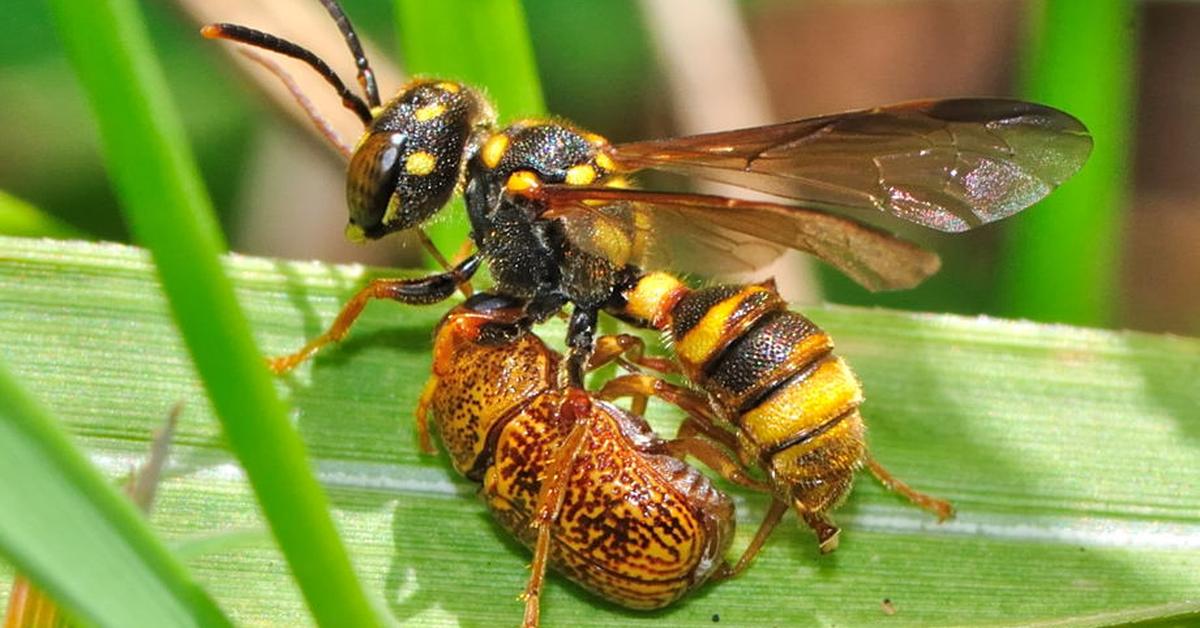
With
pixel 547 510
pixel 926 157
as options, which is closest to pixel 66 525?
pixel 547 510

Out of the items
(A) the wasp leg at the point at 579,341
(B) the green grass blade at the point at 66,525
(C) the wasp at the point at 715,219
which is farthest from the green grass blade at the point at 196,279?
(A) the wasp leg at the point at 579,341

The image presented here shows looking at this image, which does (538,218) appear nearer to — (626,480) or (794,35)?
(626,480)

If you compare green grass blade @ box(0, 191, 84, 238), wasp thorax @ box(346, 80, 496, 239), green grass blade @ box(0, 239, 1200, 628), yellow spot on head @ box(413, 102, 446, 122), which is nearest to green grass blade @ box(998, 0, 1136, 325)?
green grass blade @ box(0, 239, 1200, 628)

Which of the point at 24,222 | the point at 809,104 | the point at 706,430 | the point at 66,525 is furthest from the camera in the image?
the point at 809,104

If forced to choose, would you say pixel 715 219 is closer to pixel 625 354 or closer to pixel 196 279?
pixel 625 354

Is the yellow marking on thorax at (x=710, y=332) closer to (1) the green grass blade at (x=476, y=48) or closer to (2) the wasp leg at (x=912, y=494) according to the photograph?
(2) the wasp leg at (x=912, y=494)

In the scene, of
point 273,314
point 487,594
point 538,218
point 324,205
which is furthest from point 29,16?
point 487,594
